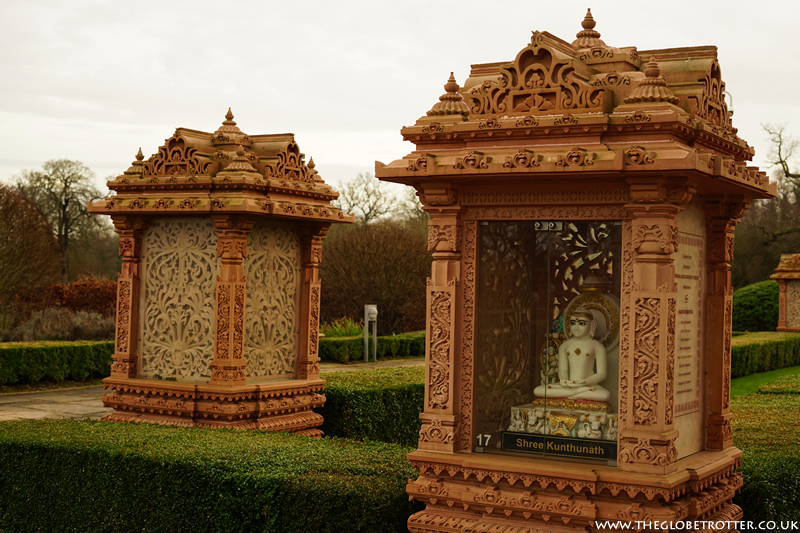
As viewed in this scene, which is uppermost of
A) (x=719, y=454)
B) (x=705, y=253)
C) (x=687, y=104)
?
(x=687, y=104)

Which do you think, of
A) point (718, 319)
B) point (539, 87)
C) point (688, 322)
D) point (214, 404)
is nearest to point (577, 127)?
point (539, 87)

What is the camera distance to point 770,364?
21.0 meters

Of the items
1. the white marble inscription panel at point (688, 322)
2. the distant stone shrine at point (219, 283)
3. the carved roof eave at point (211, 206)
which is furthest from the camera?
the distant stone shrine at point (219, 283)

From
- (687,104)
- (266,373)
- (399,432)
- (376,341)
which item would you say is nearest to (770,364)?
(376,341)

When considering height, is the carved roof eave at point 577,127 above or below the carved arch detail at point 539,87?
below

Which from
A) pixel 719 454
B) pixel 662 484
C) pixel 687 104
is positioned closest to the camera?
pixel 662 484

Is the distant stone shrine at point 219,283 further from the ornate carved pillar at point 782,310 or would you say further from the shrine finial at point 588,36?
the ornate carved pillar at point 782,310

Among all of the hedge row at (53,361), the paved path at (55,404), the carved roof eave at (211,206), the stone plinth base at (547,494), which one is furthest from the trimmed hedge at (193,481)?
the hedge row at (53,361)

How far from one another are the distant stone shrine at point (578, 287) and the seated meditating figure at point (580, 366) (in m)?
0.01

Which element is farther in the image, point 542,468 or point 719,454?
point 719,454

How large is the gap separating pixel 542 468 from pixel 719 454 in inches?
57.3

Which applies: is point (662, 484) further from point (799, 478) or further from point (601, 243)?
point (799, 478)

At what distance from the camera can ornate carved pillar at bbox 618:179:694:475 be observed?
172 inches

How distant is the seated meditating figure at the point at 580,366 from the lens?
482 cm
